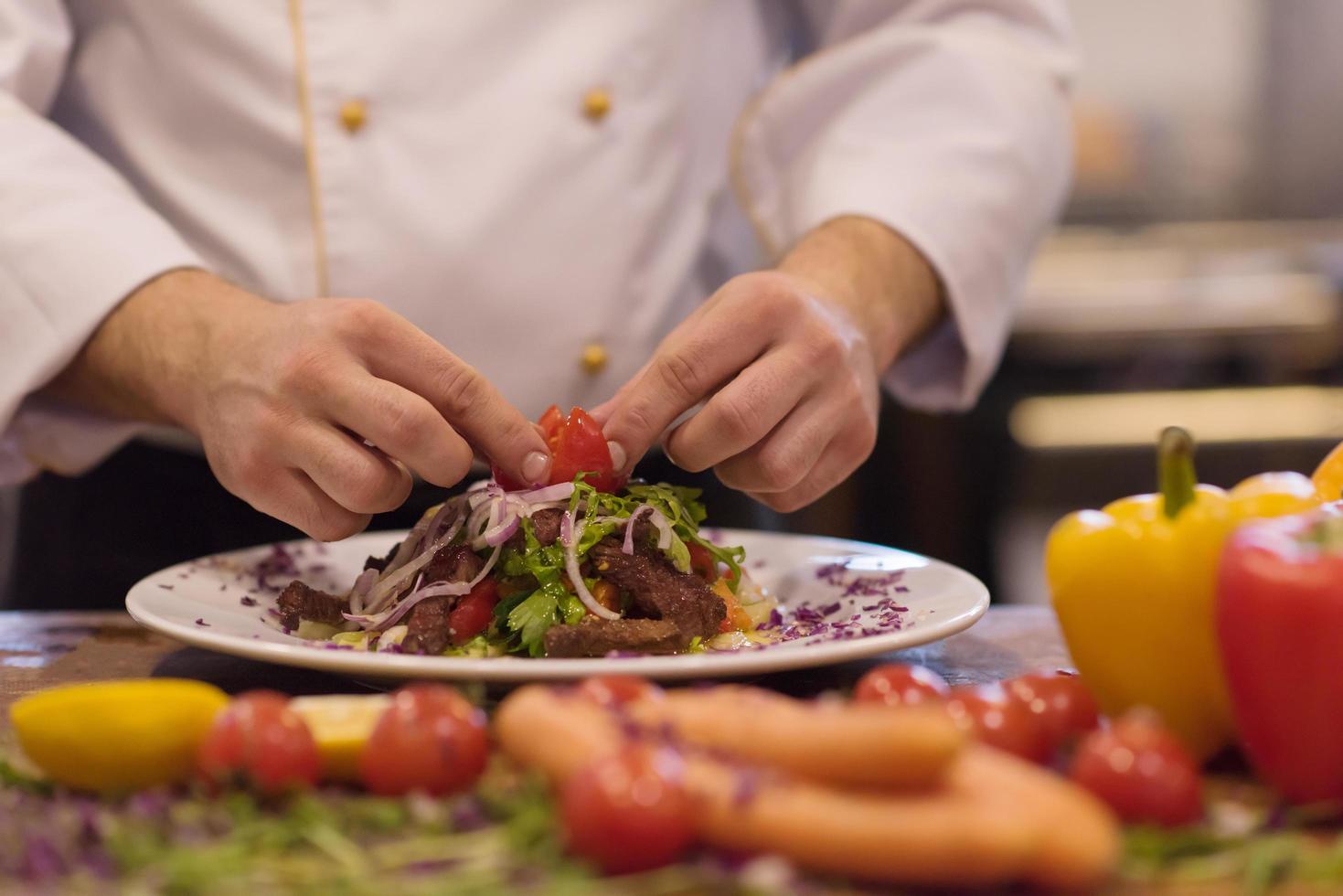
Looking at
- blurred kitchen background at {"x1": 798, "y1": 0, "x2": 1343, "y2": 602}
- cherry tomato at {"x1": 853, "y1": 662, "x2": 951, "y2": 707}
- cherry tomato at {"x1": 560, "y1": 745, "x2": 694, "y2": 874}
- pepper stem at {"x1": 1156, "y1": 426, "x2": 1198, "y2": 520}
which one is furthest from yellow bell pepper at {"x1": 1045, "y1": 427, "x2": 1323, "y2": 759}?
blurred kitchen background at {"x1": 798, "y1": 0, "x2": 1343, "y2": 602}

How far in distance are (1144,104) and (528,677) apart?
20.2 feet

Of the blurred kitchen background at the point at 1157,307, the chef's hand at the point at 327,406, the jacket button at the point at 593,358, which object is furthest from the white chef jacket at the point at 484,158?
the blurred kitchen background at the point at 1157,307

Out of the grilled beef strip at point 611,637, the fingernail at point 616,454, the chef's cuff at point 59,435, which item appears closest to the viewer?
the grilled beef strip at point 611,637

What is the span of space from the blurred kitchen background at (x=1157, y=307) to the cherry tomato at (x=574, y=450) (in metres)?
1.41

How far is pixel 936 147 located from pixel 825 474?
31.4 inches

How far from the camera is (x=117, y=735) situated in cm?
123

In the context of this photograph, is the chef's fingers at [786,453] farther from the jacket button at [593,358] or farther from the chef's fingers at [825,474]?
the jacket button at [593,358]

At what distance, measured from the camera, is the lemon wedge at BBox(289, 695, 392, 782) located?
1247 mm

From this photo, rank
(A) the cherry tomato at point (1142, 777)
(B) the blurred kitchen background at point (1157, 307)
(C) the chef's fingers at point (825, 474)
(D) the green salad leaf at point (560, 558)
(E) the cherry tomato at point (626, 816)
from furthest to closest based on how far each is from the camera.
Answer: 1. (B) the blurred kitchen background at point (1157, 307)
2. (C) the chef's fingers at point (825, 474)
3. (D) the green salad leaf at point (560, 558)
4. (A) the cherry tomato at point (1142, 777)
5. (E) the cherry tomato at point (626, 816)

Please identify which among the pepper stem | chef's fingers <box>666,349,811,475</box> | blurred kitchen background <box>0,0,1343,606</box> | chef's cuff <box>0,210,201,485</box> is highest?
chef's cuff <box>0,210,201,485</box>

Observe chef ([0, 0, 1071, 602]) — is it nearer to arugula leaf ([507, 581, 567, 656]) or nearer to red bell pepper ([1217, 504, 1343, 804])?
arugula leaf ([507, 581, 567, 656])

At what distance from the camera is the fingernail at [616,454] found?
1870mm

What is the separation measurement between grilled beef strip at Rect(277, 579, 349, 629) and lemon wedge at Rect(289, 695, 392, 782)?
602 mm

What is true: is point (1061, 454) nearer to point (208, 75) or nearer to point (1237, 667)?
point (208, 75)
